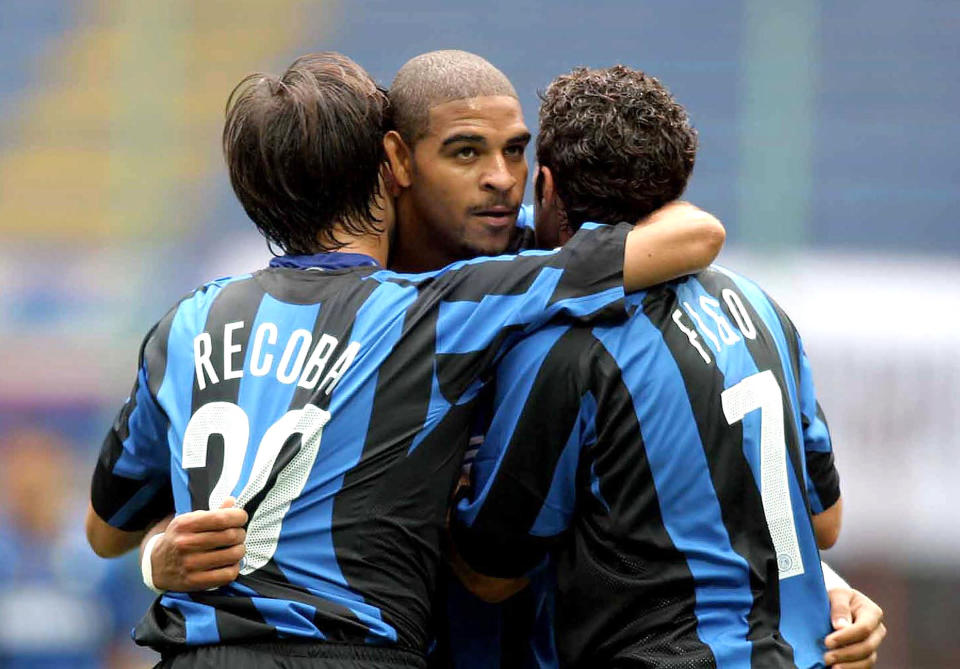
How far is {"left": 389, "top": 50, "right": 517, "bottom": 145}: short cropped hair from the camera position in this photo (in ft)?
10.9

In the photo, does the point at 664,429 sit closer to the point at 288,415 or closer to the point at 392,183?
the point at 288,415

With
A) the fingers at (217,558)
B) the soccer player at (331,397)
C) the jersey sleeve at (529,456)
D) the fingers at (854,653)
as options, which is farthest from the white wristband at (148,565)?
the fingers at (854,653)

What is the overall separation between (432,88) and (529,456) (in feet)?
3.22

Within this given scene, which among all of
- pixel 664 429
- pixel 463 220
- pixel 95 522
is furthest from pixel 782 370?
pixel 95 522

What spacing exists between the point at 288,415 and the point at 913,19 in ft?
28.5

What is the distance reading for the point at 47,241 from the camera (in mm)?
9945

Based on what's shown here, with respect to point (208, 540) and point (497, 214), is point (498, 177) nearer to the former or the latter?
point (497, 214)

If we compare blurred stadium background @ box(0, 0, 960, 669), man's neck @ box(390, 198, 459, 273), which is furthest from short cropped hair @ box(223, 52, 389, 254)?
blurred stadium background @ box(0, 0, 960, 669)

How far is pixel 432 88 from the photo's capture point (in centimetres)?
331

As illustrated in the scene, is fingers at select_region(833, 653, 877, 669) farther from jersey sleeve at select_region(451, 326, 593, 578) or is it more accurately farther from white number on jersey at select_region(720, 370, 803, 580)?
jersey sleeve at select_region(451, 326, 593, 578)

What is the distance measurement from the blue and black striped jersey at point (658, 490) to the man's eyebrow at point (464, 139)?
66cm

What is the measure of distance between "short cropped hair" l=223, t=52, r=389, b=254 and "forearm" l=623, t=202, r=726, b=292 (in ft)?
2.02

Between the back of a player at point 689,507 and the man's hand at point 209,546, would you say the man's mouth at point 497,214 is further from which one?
the man's hand at point 209,546

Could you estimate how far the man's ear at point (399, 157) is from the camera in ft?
10.8
